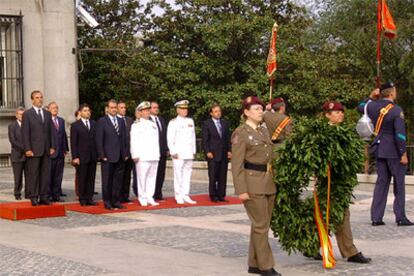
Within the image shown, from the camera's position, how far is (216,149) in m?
16.0

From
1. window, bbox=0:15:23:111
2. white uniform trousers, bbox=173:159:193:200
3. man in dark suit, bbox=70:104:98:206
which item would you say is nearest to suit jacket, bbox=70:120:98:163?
man in dark suit, bbox=70:104:98:206

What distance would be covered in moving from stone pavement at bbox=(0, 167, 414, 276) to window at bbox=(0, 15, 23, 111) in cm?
1255

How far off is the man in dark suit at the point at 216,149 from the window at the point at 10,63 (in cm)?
1157

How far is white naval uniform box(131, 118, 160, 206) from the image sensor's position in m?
15.1

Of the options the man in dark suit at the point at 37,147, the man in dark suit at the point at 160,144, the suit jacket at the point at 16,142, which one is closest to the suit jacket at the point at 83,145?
the man in dark suit at the point at 37,147

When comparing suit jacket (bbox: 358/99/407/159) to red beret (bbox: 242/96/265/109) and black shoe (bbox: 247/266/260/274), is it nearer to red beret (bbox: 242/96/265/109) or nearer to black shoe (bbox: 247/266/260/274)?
red beret (bbox: 242/96/265/109)

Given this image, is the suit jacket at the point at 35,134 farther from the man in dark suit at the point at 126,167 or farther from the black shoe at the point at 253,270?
the black shoe at the point at 253,270

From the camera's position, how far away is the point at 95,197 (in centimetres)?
1730

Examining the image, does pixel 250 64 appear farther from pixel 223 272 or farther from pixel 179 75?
pixel 223 272

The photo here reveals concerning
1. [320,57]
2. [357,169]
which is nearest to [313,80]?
[320,57]

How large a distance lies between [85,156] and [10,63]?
1145 cm

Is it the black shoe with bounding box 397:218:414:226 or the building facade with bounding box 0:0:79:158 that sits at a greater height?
the building facade with bounding box 0:0:79:158

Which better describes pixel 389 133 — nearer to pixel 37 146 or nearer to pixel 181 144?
pixel 181 144

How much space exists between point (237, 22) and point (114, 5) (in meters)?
10.9
